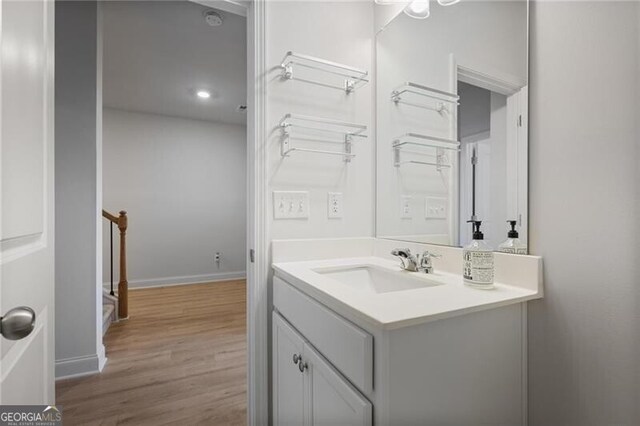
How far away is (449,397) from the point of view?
724 millimetres

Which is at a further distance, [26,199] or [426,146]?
[426,146]

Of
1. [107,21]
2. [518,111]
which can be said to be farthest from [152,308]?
[518,111]

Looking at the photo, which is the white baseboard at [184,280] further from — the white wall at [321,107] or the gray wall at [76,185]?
the white wall at [321,107]

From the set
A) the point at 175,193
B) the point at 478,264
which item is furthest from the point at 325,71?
the point at 175,193

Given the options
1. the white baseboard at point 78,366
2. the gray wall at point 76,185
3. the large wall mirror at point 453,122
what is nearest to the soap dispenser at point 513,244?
the large wall mirror at point 453,122

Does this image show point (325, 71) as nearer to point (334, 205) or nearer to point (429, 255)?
point (334, 205)

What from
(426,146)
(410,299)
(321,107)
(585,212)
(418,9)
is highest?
(418,9)

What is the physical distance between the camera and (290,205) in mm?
1361

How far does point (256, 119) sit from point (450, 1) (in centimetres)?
90

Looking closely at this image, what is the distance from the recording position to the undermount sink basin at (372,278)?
114 cm

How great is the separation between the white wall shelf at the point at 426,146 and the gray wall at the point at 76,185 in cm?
197

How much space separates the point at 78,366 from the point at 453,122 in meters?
2.66

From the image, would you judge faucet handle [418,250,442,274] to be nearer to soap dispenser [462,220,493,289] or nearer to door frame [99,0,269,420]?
soap dispenser [462,220,493,289]

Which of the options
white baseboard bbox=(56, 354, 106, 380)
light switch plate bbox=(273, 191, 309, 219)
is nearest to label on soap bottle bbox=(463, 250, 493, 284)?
light switch plate bbox=(273, 191, 309, 219)
